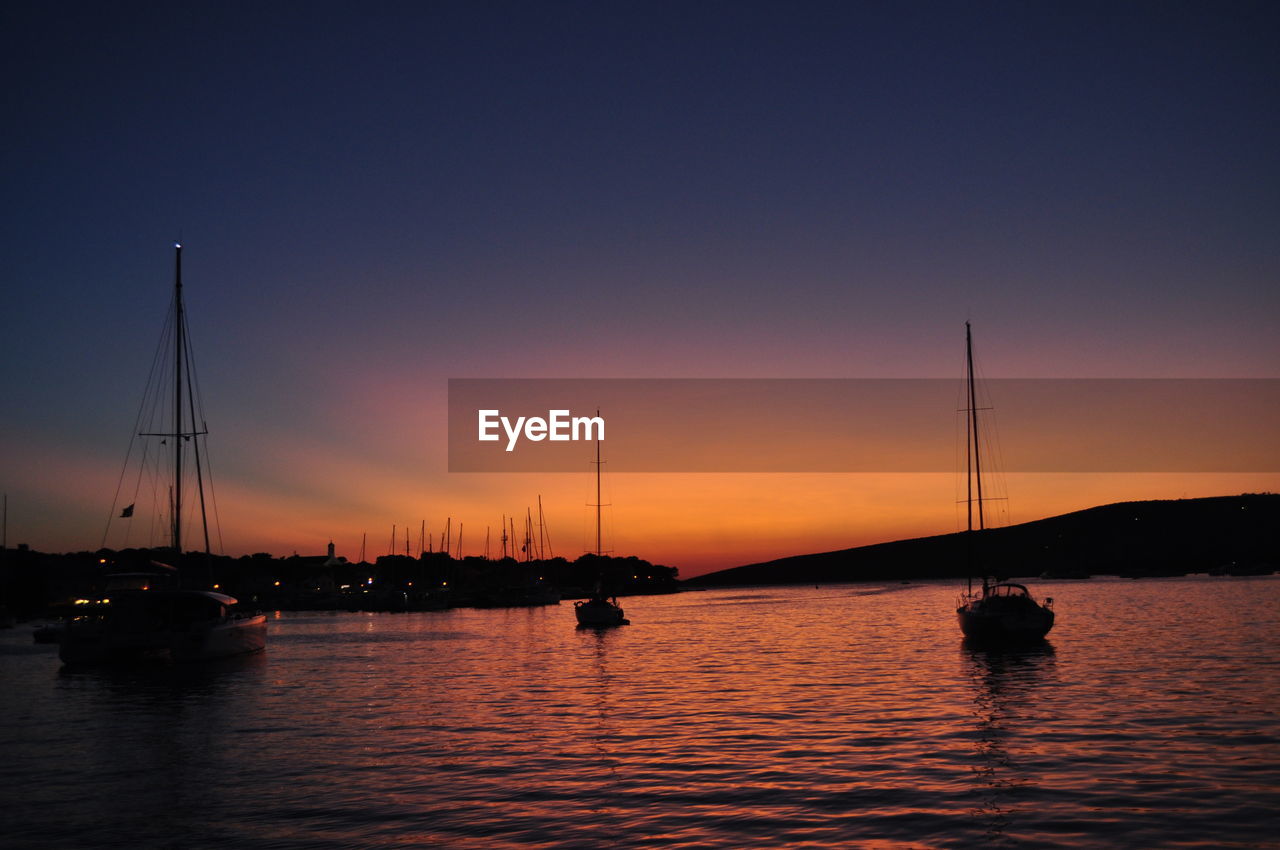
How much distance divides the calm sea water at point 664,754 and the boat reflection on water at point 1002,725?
0.14 metres

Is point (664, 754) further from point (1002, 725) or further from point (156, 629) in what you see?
point (156, 629)

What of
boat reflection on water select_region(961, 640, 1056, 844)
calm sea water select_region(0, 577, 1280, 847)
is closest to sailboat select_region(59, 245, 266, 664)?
calm sea water select_region(0, 577, 1280, 847)

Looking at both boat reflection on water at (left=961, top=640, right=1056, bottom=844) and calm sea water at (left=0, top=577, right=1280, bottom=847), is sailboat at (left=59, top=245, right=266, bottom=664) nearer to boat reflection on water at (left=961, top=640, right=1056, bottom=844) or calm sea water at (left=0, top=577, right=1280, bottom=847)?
calm sea water at (left=0, top=577, right=1280, bottom=847)

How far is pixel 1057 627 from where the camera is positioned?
7506cm

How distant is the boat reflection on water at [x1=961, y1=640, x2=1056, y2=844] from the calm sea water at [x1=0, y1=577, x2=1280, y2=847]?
0.45ft

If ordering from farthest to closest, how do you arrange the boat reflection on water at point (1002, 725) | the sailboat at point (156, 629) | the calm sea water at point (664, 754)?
the sailboat at point (156, 629) < the boat reflection on water at point (1002, 725) < the calm sea water at point (664, 754)

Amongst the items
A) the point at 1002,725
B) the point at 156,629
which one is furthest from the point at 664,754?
the point at 156,629

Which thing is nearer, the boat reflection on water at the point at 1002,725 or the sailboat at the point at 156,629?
the boat reflection on water at the point at 1002,725

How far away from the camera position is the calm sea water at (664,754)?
56.3 ft

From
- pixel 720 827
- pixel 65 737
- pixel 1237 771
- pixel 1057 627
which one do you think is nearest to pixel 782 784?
pixel 720 827

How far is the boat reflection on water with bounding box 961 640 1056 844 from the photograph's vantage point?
58.7 feet

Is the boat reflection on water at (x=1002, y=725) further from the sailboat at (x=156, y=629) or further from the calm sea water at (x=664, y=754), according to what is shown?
the sailboat at (x=156, y=629)

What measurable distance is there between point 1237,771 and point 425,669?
131 ft

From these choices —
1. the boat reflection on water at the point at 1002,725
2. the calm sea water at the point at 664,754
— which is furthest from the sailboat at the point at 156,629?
the boat reflection on water at the point at 1002,725
